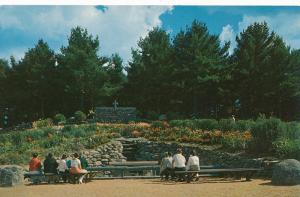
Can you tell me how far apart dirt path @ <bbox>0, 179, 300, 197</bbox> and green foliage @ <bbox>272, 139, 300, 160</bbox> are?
73.7 inches

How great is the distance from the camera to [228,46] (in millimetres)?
49500

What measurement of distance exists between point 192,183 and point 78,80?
29.5 metres

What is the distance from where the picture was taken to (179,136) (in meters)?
30.3

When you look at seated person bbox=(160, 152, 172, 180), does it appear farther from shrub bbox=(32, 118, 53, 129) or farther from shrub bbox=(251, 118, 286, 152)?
shrub bbox=(32, 118, 53, 129)

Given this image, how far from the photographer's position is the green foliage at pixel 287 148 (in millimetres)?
20375

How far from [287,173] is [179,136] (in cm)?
1318

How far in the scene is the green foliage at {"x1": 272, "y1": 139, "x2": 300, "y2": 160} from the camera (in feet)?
66.8

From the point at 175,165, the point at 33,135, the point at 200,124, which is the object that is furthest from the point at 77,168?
the point at 200,124

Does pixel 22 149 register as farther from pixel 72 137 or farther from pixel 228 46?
pixel 228 46

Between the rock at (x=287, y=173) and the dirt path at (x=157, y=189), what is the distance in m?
0.34

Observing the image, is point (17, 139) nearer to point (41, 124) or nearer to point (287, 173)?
point (41, 124)

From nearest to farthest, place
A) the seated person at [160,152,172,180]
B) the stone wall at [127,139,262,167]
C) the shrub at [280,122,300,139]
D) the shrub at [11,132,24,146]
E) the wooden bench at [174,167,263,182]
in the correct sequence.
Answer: the wooden bench at [174,167,263,182] < the seated person at [160,152,172,180] < the shrub at [280,122,300,139] < the stone wall at [127,139,262,167] < the shrub at [11,132,24,146]

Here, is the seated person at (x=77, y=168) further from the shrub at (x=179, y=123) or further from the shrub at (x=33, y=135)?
the shrub at (x=179, y=123)

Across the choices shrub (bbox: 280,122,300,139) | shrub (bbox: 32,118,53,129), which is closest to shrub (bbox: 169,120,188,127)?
shrub (bbox: 32,118,53,129)
